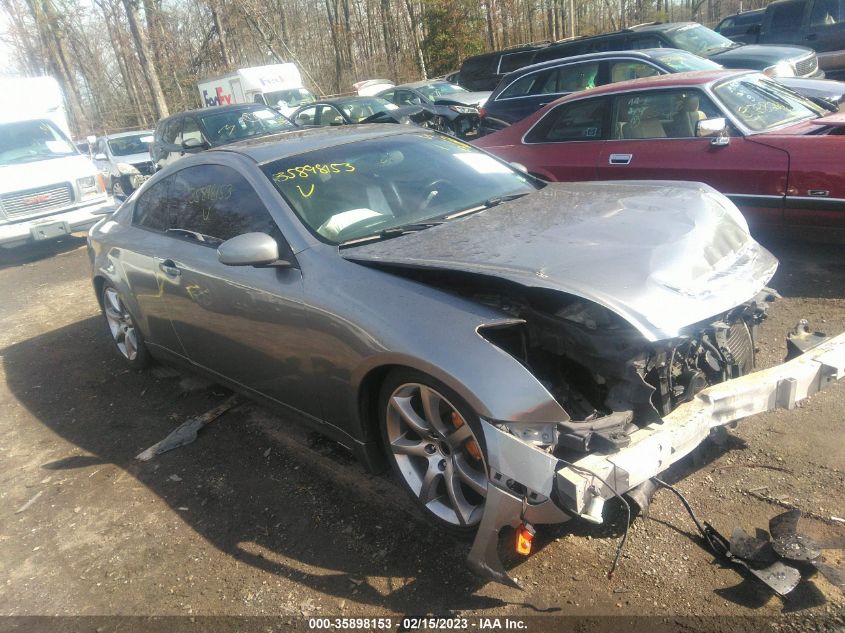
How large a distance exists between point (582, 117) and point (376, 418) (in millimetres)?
4550

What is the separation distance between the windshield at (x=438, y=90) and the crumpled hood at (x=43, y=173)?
874 centimetres

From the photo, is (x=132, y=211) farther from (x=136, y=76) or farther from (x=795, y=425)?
(x=136, y=76)

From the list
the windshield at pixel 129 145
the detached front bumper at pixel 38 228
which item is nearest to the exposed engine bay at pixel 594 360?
the detached front bumper at pixel 38 228

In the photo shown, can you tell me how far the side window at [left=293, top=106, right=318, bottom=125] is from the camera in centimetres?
1515

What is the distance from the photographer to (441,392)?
2.62 m

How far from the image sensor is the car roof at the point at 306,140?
387 centimetres

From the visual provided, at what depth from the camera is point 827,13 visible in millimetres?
14648

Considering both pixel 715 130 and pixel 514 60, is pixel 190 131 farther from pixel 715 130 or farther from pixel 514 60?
pixel 715 130

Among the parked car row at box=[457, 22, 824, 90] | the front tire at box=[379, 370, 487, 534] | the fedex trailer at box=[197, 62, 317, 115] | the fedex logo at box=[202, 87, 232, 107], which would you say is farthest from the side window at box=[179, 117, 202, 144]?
the fedex logo at box=[202, 87, 232, 107]

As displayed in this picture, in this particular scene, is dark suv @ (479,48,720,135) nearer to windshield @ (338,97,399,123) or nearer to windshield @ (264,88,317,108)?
windshield @ (338,97,399,123)

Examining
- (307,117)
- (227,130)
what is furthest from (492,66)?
(227,130)

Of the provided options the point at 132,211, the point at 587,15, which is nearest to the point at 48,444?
the point at 132,211

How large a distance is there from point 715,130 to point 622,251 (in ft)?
10.9

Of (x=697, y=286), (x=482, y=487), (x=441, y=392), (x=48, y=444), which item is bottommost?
(x=48, y=444)
